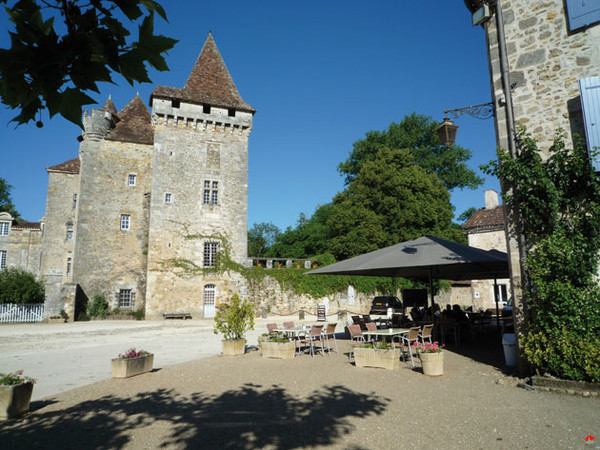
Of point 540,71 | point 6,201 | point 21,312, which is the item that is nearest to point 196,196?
point 21,312

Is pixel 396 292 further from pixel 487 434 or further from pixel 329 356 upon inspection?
pixel 487 434

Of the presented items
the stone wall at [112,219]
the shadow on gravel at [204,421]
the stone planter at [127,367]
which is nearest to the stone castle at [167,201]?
the stone wall at [112,219]

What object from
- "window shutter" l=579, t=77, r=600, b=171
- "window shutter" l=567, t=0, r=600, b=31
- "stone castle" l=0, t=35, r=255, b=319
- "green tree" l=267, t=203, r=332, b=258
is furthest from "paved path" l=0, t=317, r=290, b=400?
"green tree" l=267, t=203, r=332, b=258

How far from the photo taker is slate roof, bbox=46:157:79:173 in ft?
90.6

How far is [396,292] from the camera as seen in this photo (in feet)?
84.7

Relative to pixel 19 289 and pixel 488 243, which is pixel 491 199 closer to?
pixel 488 243

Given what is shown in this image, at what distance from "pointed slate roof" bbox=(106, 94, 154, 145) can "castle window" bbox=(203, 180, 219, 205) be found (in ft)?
16.1

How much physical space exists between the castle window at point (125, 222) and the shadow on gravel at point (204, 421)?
65.6ft

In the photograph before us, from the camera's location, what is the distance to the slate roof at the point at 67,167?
1087 inches

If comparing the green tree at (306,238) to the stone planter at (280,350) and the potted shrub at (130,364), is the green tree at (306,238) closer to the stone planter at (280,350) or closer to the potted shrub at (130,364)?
the stone planter at (280,350)

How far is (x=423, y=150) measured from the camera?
1227 inches

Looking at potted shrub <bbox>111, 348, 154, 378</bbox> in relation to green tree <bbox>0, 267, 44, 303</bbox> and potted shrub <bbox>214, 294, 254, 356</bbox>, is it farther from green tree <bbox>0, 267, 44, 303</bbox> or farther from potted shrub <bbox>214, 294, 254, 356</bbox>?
green tree <bbox>0, 267, 44, 303</bbox>

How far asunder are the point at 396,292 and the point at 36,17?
26.0m

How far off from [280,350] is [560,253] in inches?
224
